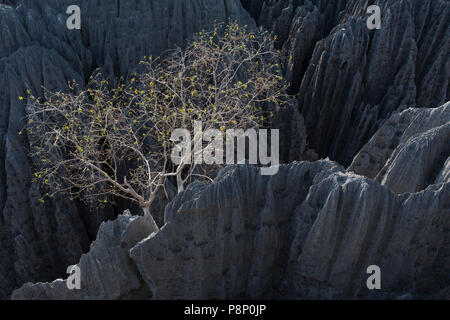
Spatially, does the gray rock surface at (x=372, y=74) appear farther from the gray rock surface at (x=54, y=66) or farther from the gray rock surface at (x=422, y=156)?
the gray rock surface at (x=422, y=156)

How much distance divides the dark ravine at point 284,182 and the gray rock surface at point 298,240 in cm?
3

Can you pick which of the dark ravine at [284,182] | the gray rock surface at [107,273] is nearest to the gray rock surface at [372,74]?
the dark ravine at [284,182]

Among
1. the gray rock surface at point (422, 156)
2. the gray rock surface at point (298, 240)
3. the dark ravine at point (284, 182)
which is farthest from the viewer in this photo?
the gray rock surface at point (422, 156)

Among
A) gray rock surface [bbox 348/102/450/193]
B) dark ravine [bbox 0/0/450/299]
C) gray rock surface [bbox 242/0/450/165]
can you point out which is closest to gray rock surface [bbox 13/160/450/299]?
dark ravine [bbox 0/0/450/299]

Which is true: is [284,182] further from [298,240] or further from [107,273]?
[107,273]

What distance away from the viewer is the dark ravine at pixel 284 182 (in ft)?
27.4

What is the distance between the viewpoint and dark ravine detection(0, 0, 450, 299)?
27.4 feet

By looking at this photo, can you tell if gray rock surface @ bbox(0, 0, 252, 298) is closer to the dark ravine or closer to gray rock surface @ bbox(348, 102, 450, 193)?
the dark ravine

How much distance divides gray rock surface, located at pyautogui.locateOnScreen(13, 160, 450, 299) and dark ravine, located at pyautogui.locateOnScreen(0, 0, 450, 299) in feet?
0.09

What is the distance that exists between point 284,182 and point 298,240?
1232 mm

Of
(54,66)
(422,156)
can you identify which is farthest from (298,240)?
(54,66)

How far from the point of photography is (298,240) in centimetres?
866

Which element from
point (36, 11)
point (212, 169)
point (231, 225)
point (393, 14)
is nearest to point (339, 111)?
point (393, 14)

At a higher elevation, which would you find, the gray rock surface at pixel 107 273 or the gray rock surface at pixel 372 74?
the gray rock surface at pixel 372 74
